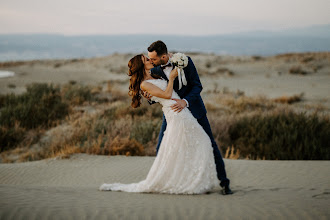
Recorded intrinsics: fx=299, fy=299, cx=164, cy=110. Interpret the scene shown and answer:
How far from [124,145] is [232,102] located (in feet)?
21.3

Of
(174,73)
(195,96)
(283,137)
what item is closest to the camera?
(174,73)

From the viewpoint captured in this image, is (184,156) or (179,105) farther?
(184,156)

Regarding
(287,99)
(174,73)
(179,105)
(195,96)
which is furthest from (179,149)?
(287,99)

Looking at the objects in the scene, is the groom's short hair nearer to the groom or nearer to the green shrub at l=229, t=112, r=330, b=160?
the groom

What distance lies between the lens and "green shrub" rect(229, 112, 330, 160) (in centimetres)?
695

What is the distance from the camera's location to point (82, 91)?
509 inches

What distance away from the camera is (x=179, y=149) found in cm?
387

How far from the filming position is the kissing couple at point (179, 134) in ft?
12.5

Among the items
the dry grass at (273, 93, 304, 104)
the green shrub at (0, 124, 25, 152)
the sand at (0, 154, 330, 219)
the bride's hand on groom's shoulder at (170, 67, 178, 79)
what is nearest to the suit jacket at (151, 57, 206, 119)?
the bride's hand on groom's shoulder at (170, 67, 178, 79)

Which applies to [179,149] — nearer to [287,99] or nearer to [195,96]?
[195,96]

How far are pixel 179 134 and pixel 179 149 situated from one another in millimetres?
195

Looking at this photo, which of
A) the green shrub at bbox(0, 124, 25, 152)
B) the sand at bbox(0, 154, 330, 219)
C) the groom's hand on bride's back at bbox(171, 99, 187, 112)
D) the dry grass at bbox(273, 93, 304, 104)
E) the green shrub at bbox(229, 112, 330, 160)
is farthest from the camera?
the dry grass at bbox(273, 93, 304, 104)

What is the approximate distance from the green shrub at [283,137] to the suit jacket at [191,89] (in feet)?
11.7

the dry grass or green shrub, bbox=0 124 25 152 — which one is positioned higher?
the dry grass
